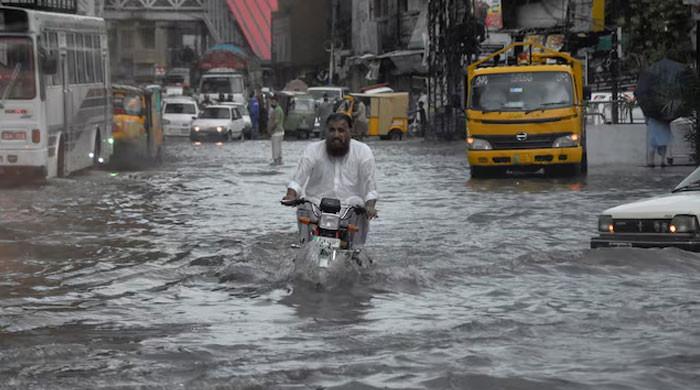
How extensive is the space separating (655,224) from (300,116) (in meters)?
49.7

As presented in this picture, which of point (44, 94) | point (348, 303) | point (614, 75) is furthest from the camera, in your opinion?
point (614, 75)

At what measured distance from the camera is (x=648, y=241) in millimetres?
12258

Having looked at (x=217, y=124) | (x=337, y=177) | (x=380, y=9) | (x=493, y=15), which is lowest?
(x=217, y=124)

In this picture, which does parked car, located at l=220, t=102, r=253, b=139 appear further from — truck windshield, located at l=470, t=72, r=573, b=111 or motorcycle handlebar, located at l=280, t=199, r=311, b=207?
motorcycle handlebar, located at l=280, t=199, r=311, b=207

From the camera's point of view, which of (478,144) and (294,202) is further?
(478,144)

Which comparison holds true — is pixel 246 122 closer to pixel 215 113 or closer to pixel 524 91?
pixel 215 113

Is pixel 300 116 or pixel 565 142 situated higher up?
pixel 565 142

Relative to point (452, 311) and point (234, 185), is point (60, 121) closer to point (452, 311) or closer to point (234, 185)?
point (234, 185)

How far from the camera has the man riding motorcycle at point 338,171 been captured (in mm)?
12148

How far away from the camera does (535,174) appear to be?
94.5 ft

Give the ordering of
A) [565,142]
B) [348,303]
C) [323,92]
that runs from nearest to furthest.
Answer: [348,303]
[565,142]
[323,92]

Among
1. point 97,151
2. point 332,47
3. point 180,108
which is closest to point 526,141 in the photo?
point 97,151

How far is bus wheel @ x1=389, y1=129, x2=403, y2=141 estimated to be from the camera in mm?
59150

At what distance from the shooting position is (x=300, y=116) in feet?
202
